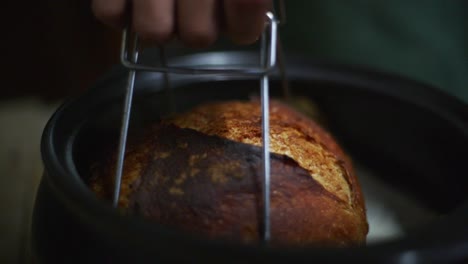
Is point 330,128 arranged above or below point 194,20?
above

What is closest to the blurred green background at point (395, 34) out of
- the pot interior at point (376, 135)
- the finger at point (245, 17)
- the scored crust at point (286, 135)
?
the pot interior at point (376, 135)

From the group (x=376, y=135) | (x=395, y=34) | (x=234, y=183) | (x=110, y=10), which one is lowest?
(x=234, y=183)

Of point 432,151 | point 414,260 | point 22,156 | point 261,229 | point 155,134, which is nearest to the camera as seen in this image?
point 414,260

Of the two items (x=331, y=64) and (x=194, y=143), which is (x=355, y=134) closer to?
(x=331, y=64)

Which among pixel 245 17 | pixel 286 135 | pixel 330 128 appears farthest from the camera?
pixel 330 128

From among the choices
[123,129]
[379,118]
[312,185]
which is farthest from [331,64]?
[123,129]

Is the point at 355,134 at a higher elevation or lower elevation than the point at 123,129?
higher

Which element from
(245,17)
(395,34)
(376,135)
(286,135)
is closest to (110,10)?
(245,17)

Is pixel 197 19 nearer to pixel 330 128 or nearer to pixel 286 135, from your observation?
pixel 286 135
